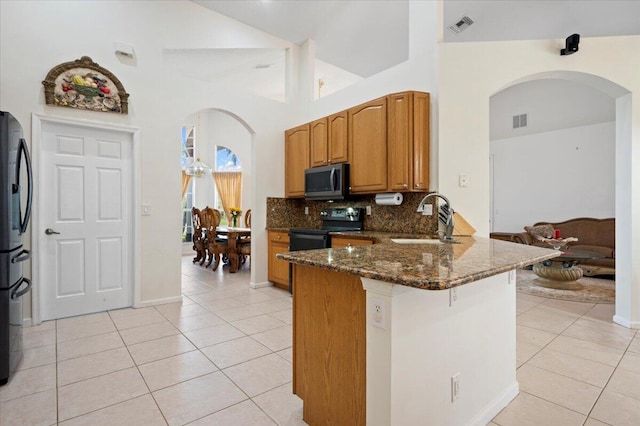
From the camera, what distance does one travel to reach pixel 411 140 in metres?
3.13

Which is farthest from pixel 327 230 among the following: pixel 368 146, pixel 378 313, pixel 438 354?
pixel 378 313

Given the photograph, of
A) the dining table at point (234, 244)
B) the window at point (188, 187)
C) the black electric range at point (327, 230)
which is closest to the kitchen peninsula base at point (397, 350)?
the black electric range at point (327, 230)

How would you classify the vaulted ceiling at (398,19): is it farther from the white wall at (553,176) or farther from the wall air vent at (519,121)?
the wall air vent at (519,121)

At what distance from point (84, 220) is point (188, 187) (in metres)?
5.53

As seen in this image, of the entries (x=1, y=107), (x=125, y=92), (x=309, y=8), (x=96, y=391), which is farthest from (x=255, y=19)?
(x=96, y=391)

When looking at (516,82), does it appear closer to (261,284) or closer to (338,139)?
(338,139)

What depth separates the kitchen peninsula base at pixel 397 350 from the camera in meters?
1.22

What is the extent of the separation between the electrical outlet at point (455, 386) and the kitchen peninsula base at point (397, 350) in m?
0.01

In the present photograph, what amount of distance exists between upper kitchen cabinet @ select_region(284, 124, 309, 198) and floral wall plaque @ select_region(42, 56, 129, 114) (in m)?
2.06

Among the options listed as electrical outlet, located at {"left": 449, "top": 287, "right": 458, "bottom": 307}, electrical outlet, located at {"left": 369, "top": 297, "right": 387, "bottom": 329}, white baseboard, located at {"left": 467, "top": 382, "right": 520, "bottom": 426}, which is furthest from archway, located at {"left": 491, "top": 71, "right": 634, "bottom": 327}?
electrical outlet, located at {"left": 369, "top": 297, "right": 387, "bottom": 329}

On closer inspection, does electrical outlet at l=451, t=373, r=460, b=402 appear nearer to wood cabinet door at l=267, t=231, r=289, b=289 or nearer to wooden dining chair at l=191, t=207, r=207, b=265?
wood cabinet door at l=267, t=231, r=289, b=289

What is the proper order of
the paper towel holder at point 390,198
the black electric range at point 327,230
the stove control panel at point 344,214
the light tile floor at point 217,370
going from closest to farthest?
1. the light tile floor at point 217,370
2. the paper towel holder at point 390,198
3. the black electric range at point 327,230
4. the stove control panel at point 344,214

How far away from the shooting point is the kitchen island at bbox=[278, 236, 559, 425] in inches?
46.9

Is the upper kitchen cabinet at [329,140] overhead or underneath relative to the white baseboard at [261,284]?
overhead
